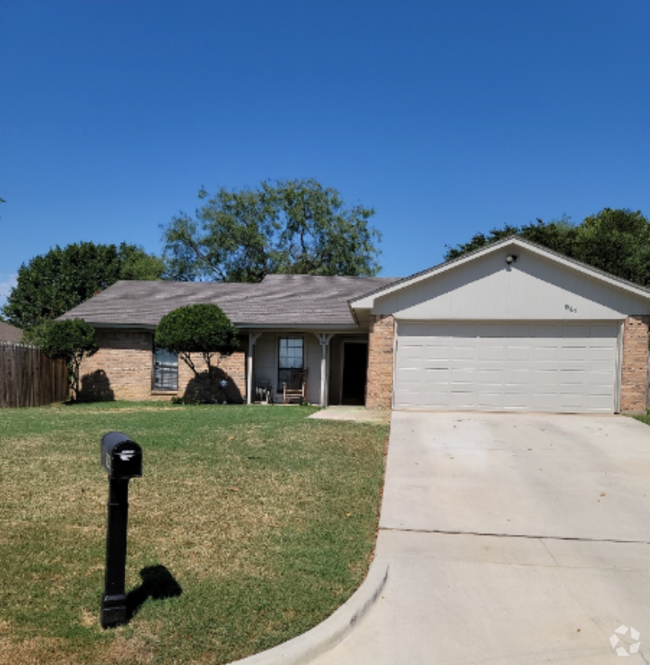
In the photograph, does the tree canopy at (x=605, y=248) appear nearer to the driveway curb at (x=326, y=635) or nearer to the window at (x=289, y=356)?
the window at (x=289, y=356)

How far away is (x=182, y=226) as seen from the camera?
39656 mm

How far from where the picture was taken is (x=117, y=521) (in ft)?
10.9

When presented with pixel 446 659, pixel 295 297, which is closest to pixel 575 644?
pixel 446 659

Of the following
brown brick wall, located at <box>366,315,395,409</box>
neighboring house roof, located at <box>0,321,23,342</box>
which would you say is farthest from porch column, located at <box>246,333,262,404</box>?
neighboring house roof, located at <box>0,321,23,342</box>

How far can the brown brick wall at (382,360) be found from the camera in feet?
45.4

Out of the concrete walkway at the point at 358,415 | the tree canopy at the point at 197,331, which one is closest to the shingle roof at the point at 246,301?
the tree canopy at the point at 197,331

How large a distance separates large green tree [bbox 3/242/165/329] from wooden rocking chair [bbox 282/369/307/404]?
24288mm

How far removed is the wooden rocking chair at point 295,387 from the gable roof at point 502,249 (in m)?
4.58

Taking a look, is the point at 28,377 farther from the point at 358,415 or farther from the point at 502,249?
the point at 502,249

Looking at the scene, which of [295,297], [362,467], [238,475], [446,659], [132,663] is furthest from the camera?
[295,297]

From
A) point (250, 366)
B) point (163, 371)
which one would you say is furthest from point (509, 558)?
point (163, 371)

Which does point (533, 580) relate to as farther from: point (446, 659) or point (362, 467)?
point (362, 467)

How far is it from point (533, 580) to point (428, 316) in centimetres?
985

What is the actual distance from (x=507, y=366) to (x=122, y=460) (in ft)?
38.6
